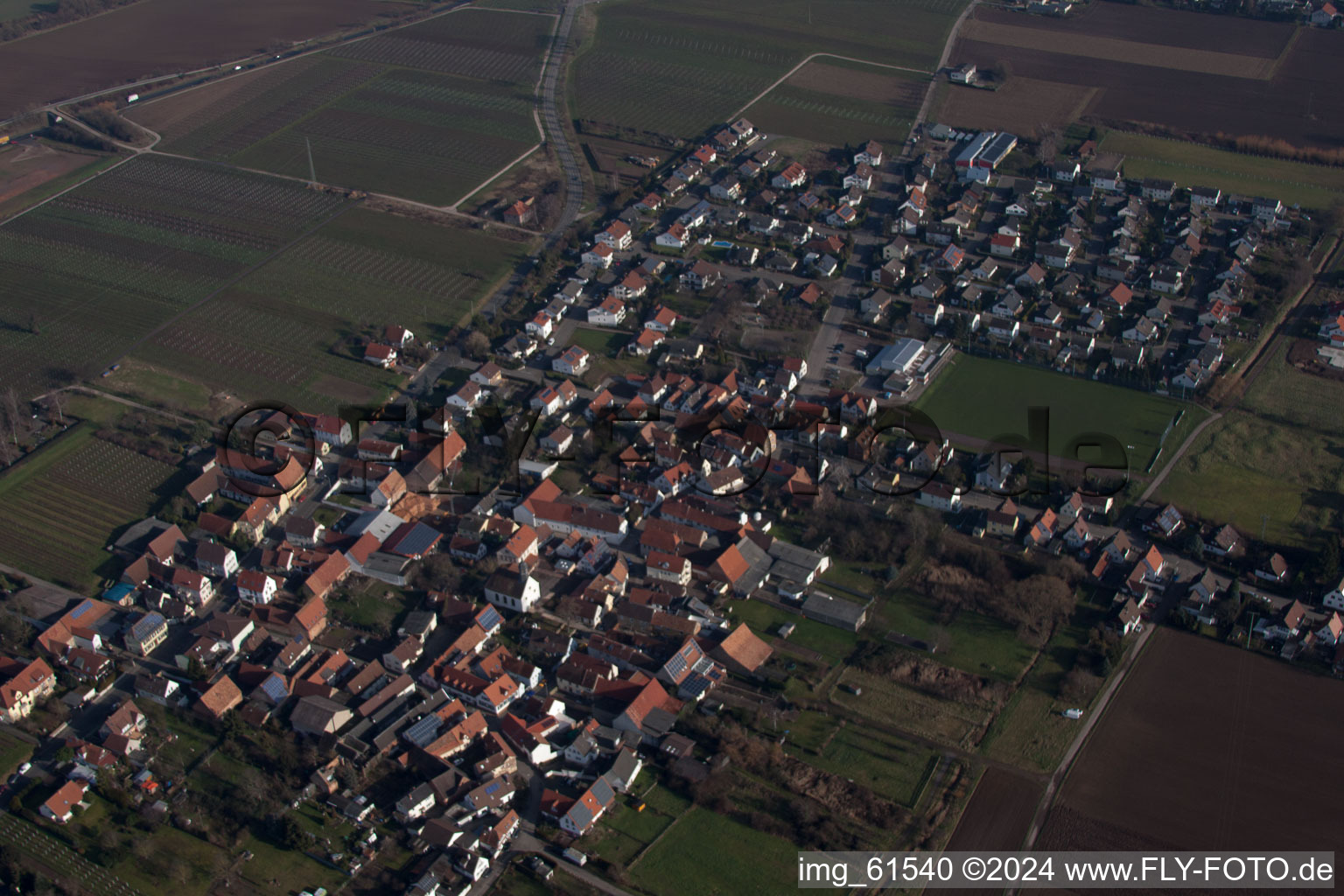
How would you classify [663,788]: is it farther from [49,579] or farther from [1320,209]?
[1320,209]

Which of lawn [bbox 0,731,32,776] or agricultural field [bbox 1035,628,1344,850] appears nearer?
agricultural field [bbox 1035,628,1344,850]

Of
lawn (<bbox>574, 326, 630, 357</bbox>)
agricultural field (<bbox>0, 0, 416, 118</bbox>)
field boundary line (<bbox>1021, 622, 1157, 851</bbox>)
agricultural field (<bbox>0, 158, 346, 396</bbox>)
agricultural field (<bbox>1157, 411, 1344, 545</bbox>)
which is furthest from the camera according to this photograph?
→ agricultural field (<bbox>0, 0, 416, 118</bbox>)

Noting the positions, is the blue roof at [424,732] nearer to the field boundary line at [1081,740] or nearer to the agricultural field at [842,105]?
the field boundary line at [1081,740]

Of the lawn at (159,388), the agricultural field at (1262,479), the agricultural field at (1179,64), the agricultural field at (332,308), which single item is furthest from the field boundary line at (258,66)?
the agricultural field at (1262,479)

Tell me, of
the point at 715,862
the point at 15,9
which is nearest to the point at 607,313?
the point at 715,862

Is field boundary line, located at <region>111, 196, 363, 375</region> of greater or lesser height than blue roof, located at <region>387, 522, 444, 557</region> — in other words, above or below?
above

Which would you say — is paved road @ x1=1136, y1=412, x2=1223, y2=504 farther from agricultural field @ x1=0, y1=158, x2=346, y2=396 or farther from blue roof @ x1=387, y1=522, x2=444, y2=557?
agricultural field @ x1=0, y1=158, x2=346, y2=396

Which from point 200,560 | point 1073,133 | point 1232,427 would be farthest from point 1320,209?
point 200,560

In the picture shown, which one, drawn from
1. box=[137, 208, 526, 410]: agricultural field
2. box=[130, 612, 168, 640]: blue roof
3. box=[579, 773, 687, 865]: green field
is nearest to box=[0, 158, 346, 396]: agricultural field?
box=[137, 208, 526, 410]: agricultural field
